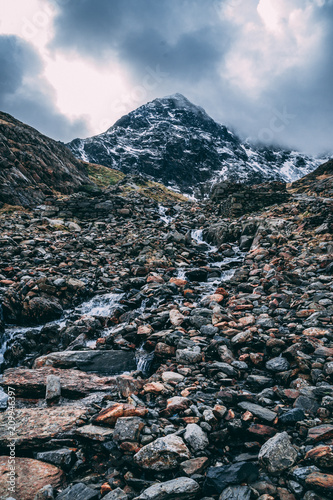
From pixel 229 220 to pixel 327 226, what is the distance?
363 inches

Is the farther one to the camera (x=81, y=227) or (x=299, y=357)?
(x=81, y=227)

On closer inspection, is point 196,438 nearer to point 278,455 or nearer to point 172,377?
point 278,455

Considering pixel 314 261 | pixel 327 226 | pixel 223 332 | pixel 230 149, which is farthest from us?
pixel 230 149

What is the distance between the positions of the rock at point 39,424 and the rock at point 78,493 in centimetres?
97

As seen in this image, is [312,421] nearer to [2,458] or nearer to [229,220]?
[2,458]

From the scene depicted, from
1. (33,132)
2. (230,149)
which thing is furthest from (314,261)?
(230,149)

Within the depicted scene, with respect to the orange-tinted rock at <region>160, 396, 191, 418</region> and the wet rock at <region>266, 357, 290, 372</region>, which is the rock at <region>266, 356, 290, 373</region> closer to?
the wet rock at <region>266, 357, 290, 372</region>

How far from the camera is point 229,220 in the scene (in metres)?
20.9

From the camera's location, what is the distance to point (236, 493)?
2.45 meters

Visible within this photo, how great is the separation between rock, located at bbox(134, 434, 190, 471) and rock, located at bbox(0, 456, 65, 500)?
1106 millimetres

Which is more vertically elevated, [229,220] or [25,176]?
[25,176]

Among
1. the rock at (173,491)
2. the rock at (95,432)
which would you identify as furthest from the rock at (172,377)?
the rock at (173,491)

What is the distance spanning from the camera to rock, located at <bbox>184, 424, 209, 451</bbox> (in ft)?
10.0

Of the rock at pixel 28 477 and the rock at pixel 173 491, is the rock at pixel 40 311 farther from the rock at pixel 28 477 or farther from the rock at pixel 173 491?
the rock at pixel 173 491
